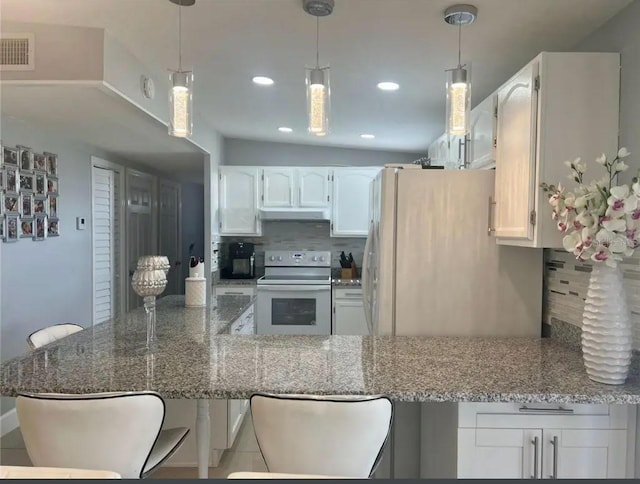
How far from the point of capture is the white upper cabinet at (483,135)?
2.35 metres

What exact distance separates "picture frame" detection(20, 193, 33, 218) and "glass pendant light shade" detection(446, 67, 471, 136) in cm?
272

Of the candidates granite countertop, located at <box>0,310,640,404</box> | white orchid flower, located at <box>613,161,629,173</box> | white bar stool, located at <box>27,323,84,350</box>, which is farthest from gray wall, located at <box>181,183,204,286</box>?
white orchid flower, located at <box>613,161,629,173</box>

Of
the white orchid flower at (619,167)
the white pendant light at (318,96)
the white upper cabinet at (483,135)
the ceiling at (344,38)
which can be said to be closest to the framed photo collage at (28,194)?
the ceiling at (344,38)

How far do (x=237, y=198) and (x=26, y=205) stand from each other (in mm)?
2121

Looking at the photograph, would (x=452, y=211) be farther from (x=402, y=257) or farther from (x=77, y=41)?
(x=77, y=41)

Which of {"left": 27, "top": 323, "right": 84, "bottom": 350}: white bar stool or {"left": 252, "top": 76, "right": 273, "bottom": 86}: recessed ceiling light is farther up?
{"left": 252, "top": 76, "right": 273, "bottom": 86}: recessed ceiling light

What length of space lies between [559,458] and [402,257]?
1121 millimetres

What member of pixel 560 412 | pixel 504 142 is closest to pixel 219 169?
pixel 504 142

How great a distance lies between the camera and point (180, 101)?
2.01 m

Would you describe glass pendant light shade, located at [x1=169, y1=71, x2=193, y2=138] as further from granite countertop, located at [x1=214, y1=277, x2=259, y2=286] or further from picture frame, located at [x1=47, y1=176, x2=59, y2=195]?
granite countertop, located at [x1=214, y1=277, x2=259, y2=286]

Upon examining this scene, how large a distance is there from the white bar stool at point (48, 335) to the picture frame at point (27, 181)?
120cm

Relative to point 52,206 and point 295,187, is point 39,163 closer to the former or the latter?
point 52,206

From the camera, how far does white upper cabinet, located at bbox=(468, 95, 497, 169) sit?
2.35 meters

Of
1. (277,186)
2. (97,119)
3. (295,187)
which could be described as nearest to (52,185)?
(97,119)
